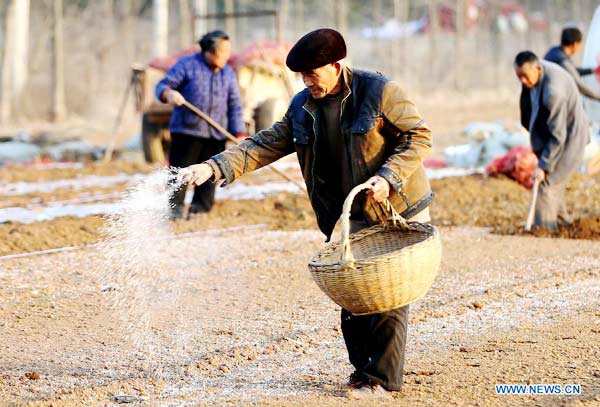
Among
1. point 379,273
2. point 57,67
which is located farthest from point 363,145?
point 57,67

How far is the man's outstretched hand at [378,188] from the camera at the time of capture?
453 centimetres

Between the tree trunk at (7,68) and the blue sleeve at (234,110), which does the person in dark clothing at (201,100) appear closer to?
the blue sleeve at (234,110)

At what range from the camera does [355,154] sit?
4.73 meters

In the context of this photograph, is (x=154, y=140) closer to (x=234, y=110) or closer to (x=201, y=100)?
(x=234, y=110)

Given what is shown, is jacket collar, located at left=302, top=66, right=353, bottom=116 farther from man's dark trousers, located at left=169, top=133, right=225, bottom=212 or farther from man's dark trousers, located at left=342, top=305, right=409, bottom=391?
man's dark trousers, located at left=169, top=133, right=225, bottom=212

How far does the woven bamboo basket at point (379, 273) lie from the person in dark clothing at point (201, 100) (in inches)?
214

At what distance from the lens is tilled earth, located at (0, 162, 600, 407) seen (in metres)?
5.01

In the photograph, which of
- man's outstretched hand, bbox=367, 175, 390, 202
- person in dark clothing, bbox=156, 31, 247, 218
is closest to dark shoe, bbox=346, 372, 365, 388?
man's outstretched hand, bbox=367, 175, 390, 202

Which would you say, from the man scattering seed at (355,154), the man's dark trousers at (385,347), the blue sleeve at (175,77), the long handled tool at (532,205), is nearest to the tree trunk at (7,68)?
the blue sleeve at (175,77)

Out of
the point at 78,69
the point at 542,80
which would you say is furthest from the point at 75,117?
the point at 542,80

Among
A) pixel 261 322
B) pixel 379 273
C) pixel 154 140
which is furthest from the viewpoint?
pixel 154 140

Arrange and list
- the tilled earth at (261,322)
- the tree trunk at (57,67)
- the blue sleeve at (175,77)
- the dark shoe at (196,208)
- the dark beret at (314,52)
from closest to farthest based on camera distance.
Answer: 1. the dark beret at (314,52)
2. the tilled earth at (261,322)
3. the blue sleeve at (175,77)
4. the dark shoe at (196,208)
5. the tree trunk at (57,67)

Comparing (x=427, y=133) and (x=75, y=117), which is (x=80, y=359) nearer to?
(x=427, y=133)

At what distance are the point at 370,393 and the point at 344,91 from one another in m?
1.40
